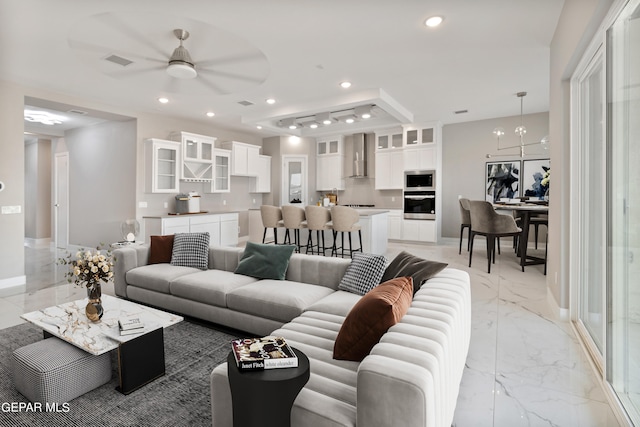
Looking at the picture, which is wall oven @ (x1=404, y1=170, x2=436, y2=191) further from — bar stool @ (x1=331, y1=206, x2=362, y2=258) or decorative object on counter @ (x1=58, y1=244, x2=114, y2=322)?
decorative object on counter @ (x1=58, y1=244, x2=114, y2=322)

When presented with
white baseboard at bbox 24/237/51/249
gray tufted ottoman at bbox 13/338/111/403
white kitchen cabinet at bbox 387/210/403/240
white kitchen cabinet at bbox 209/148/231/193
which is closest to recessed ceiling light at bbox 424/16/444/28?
gray tufted ottoman at bbox 13/338/111/403

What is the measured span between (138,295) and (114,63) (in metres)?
2.80

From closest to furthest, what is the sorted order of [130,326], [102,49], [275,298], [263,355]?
1. [263,355]
2. [130,326]
3. [275,298]
4. [102,49]

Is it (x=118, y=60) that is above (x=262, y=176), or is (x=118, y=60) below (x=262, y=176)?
above

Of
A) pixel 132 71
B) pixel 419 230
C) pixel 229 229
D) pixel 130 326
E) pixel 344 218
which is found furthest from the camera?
pixel 419 230

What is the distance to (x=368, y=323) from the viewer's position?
151 cm

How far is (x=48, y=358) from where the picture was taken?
6.29ft

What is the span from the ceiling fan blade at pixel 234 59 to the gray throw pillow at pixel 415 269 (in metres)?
2.89

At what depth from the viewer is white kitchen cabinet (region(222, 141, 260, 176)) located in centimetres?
770

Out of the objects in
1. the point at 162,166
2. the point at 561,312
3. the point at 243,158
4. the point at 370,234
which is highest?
the point at 243,158

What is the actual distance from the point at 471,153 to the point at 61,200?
31.1ft

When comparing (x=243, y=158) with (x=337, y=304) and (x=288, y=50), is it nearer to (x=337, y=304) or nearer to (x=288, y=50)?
(x=288, y=50)

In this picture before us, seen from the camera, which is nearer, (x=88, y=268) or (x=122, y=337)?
(x=122, y=337)

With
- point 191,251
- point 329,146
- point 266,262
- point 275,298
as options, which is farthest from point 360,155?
point 275,298
